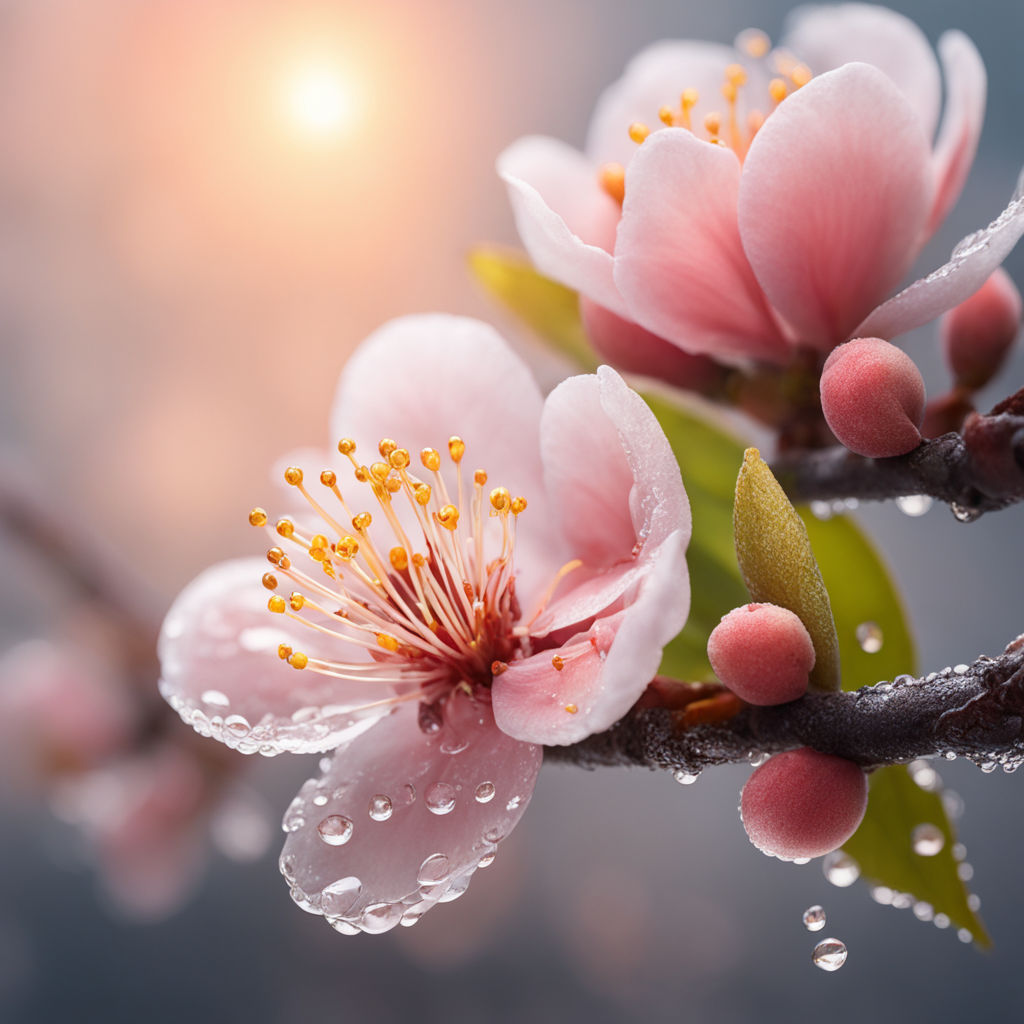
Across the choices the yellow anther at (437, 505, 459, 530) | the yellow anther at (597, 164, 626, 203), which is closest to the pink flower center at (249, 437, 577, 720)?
the yellow anther at (437, 505, 459, 530)

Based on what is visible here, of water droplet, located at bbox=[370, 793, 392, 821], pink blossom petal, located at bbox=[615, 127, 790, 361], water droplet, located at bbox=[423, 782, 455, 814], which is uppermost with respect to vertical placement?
pink blossom petal, located at bbox=[615, 127, 790, 361]

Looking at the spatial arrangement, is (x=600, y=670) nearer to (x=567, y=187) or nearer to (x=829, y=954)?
(x=829, y=954)

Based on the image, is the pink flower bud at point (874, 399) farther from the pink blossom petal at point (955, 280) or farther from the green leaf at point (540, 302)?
the green leaf at point (540, 302)

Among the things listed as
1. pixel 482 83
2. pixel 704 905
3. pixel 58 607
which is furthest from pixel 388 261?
pixel 704 905

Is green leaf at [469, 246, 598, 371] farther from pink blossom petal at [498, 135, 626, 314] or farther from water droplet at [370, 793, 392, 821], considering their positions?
water droplet at [370, 793, 392, 821]

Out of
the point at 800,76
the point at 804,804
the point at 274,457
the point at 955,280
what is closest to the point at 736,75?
the point at 800,76

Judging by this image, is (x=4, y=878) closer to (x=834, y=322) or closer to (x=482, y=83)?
(x=482, y=83)
